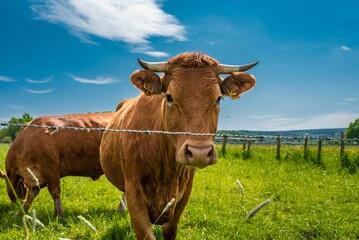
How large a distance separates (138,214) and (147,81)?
4.71ft

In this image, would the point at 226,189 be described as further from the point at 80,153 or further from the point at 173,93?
the point at 173,93

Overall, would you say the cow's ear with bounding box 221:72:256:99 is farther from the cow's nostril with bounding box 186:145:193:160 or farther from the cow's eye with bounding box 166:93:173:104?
the cow's nostril with bounding box 186:145:193:160

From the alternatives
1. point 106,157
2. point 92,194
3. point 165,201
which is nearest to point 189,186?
point 165,201

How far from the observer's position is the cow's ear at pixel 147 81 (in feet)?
12.9

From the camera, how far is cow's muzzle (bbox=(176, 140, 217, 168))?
2.99m

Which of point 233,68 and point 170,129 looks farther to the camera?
point 233,68

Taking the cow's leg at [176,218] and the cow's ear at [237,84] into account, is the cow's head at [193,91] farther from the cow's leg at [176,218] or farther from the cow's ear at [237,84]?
the cow's leg at [176,218]

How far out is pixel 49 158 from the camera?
794 cm

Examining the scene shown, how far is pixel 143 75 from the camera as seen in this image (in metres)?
3.95

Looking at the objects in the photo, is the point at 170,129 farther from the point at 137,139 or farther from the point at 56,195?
the point at 56,195

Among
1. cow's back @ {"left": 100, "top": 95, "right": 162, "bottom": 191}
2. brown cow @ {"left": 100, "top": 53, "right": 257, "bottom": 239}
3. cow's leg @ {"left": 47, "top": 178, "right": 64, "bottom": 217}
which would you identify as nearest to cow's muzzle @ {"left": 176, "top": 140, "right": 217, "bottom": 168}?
brown cow @ {"left": 100, "top": 53, "right": 257, "bottom": 239}

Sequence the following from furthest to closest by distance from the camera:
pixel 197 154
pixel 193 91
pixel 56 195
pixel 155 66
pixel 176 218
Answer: pixel 56 195 < pixel 176 218 < pixel 155 66 < pixel 193 91 < pixel 197 154

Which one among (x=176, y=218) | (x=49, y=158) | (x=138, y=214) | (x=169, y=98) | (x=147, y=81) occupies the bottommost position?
(x=176, y=218)

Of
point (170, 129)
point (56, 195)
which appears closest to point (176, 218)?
point (170, 129)
